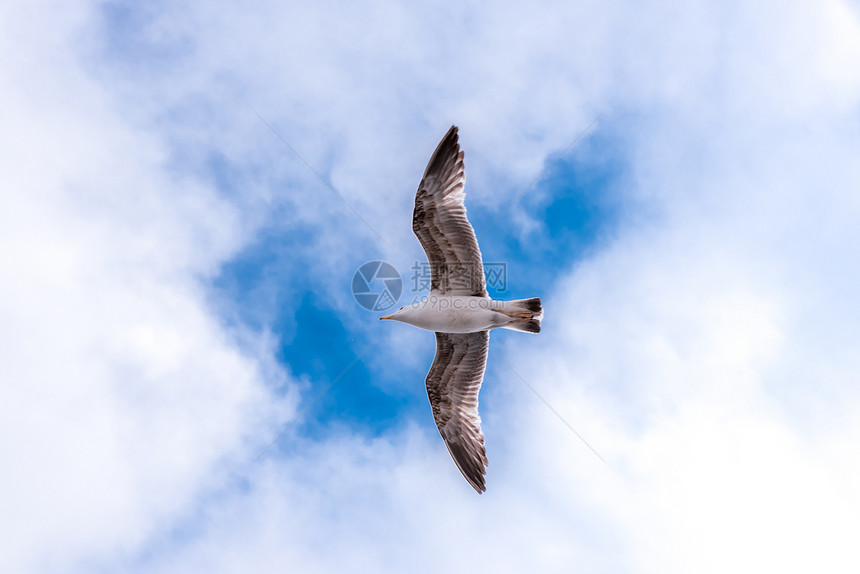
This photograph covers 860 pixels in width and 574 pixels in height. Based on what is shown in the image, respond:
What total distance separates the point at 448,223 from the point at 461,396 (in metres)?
4.13

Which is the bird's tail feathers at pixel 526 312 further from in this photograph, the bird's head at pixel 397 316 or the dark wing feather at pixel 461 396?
the bird's head at pixel 397 316

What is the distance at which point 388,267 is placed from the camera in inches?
589

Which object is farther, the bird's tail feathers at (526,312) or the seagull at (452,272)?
the bird's tail feathers at (526,312)

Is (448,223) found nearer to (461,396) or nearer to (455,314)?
(455,314)

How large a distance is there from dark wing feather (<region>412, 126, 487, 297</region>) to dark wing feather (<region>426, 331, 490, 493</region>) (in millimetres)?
1545

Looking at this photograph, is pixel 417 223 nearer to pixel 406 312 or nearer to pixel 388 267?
Result: pixel 406 312

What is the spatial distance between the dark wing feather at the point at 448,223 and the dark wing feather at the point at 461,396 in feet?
5.07

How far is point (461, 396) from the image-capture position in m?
13.8

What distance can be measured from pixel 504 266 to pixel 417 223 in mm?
2375

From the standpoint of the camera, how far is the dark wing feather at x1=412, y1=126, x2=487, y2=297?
12102 mm

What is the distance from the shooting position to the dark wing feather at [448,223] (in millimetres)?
12102

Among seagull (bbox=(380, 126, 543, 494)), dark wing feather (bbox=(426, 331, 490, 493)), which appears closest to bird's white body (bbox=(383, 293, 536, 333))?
seagull (bbox=(380, 126, 543, 494))

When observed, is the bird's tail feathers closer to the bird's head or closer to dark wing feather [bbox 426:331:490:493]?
dark wing feather [bbox 426:331:490:493]

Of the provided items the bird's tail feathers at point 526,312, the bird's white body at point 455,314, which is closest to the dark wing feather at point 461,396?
the bird's white body at point 455,314
